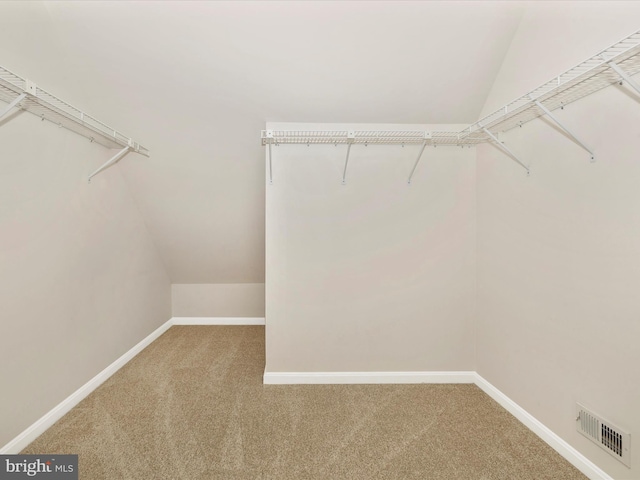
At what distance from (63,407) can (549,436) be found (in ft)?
10.3

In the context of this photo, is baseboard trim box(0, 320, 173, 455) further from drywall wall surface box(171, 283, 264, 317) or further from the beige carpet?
drywall wall surface box(171, 283, 264, 317)

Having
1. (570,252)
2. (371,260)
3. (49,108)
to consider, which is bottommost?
(371,260)

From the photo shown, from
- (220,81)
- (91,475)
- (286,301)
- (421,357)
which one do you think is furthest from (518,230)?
(91,475)

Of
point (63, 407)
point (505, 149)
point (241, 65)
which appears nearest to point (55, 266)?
point (63, 407)

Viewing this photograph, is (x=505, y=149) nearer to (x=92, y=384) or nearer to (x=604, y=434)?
(x=604, y=434)

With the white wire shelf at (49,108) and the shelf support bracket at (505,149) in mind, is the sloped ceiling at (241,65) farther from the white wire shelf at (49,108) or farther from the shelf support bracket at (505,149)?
the shelf support bracket at (505,149)

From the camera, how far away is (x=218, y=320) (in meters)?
3.72

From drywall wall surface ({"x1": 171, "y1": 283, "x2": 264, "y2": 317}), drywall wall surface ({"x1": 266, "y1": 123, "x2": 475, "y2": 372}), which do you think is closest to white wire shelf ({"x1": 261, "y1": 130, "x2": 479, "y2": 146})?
drywall wall surface ({"x1": 266, "y1": 123, "x2": 475, "y2": 372})

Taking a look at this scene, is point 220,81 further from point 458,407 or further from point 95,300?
point 458,407

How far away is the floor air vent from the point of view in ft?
4.04

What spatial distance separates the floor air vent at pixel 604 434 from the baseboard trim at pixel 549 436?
0.13m

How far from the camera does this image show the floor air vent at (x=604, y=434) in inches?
48.5

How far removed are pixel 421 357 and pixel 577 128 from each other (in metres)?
1.86

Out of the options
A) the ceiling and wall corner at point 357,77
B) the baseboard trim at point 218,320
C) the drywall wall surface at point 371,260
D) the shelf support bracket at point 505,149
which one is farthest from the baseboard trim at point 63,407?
the shelf support bracket at point 505,149
